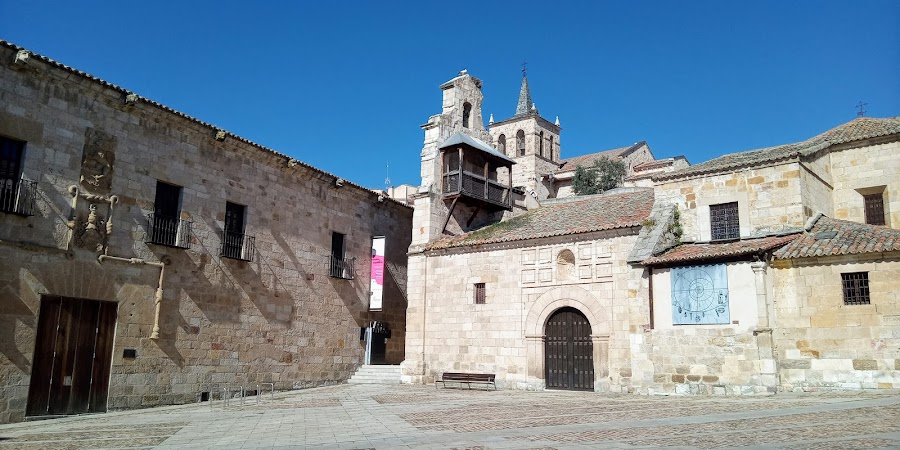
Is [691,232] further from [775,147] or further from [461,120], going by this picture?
[461,120]

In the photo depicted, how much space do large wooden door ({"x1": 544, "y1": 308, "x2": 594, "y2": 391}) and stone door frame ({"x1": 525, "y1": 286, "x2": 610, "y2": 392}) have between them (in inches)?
10.7

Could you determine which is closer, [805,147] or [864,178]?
[864,178]

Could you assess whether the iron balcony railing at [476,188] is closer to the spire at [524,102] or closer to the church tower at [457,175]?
the church tower at [457,175]

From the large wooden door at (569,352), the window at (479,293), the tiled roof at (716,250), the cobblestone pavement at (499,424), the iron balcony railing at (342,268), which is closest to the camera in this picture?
the cobblestone pavement at (499,424)

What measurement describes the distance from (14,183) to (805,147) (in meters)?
20.4

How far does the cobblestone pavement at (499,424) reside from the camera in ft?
28.8

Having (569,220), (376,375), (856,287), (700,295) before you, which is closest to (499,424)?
(700,295)

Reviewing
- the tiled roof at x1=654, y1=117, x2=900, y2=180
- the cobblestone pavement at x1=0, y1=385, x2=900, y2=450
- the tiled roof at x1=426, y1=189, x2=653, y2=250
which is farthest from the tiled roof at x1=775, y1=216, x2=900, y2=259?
the tiled roof at x1=426, y1=189, x2=653, y2=250

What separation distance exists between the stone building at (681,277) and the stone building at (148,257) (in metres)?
3.95

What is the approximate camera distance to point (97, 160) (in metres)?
15.8

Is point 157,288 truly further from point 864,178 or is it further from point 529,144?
point 529,144

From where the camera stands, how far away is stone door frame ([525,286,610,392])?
1866cm

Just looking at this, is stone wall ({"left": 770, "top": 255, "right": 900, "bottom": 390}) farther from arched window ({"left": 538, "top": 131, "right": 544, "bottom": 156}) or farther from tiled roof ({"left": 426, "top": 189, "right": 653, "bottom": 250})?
arched window ({"left": 538, "top": 131, "right": 544, "bottom": 156})

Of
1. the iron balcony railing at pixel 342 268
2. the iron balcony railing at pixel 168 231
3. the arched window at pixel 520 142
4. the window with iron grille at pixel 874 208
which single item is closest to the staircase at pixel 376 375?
the iron balcony railing at pixel 342 268
